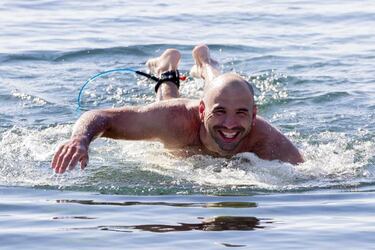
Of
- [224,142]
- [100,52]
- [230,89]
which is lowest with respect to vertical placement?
[224,142]

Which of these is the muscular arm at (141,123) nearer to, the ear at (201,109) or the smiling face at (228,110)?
the ear at (201,109)

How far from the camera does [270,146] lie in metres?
10.3

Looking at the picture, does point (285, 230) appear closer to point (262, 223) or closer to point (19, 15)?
point (262, 223)

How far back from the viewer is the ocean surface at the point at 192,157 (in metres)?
8.04

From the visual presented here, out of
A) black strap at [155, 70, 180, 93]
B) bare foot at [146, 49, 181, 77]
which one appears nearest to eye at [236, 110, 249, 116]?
black strap at [155, 70, 180, 93]

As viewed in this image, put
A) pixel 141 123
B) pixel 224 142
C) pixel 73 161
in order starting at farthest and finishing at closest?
pixel 224 142 → pixel 141 123 → pixel 73 161

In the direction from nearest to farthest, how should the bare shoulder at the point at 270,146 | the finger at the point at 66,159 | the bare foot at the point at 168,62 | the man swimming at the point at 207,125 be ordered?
the finger at the point at 66,159, the man swimming at the point at 207,125, the bare shoulder at the point at 270,146, the bare foot at the point at 168,62

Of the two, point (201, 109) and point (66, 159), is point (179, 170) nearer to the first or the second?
point (201, 109)

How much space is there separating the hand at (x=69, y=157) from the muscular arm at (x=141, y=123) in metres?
0.26

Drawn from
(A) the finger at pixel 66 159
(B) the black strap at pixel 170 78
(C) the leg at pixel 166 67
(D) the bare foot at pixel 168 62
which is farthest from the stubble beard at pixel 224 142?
(D) the bare foot at pixel 168 62

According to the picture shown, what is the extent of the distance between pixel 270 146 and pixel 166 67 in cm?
271

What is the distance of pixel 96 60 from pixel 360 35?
12.7ft

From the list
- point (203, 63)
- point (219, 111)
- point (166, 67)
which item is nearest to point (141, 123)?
point (219, 111)

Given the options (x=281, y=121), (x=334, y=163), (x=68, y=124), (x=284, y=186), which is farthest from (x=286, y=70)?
(x=284, y=186)
